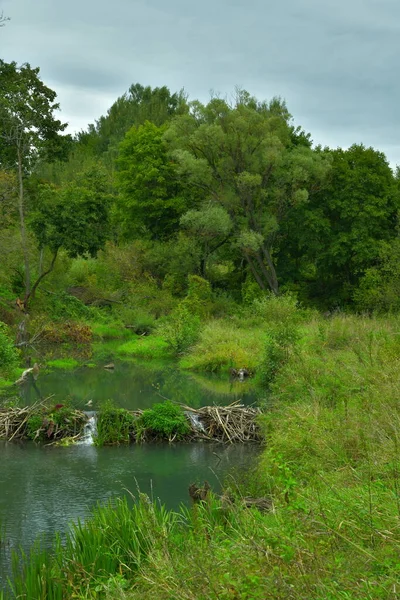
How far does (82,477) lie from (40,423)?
307 cm

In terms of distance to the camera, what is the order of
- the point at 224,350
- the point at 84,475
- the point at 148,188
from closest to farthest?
1. the point at 84,475
2. the point at 224,350
3. the point at 148,188

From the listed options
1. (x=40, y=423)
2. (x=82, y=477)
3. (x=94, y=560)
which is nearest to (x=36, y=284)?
(x=40, y=423)

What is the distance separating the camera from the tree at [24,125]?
33938 millimetres

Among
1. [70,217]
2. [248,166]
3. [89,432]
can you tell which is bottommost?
[89,432]

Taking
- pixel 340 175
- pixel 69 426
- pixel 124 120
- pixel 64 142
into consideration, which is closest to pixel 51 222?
pixel 64 142

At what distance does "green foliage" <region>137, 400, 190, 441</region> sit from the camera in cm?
1593

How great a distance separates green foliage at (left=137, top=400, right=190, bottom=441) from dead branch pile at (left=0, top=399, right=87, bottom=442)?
1.49m

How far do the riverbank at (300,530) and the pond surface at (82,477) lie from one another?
156cm

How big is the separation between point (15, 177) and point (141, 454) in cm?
2279

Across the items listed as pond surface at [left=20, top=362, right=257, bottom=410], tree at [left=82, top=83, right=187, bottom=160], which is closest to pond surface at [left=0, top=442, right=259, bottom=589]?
pond surface at [left=20, top=362, right=257, bottom=410]

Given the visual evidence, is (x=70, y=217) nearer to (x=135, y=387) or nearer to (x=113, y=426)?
(x=135, y=387)

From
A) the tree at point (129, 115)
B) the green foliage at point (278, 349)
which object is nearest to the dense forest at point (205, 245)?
the green foliage at point (278, 349)

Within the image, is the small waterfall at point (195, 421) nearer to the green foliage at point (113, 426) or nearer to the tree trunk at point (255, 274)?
the green foliage at point (113, 426)

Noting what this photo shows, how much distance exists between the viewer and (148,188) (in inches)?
1626
